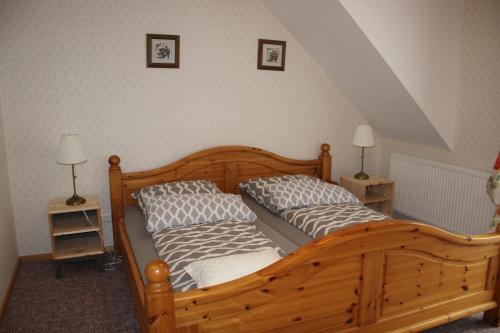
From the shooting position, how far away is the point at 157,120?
336cm

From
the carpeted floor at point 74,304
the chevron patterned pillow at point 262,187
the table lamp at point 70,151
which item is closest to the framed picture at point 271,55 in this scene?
the chevron patterned pillow at point 262,187

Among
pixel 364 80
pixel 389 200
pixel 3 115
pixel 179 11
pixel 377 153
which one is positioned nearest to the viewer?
pixel 3 115

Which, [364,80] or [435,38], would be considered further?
[364,80]

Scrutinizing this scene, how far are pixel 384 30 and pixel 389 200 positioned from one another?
1622 mm

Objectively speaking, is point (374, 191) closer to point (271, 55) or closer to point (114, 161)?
point (271, 55)

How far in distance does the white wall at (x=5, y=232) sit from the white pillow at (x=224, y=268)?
56.8 inches

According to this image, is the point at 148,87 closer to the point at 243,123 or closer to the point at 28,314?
the point at 243,123

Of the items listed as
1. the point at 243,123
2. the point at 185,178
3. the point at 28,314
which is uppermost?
the point at 243,123

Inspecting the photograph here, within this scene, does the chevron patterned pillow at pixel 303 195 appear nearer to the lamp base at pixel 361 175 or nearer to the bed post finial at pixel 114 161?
the lamp base at pixel 361 175

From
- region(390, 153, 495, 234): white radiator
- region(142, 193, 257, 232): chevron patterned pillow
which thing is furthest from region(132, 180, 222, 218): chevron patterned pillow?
region(390, 153, 495, 234): white radiator

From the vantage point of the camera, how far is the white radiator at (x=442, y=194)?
3.30m

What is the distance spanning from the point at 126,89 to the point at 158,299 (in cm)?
213

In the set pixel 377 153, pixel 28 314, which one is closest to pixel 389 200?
pixel 377 153

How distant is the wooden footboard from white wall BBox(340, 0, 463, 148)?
4.81 feet
